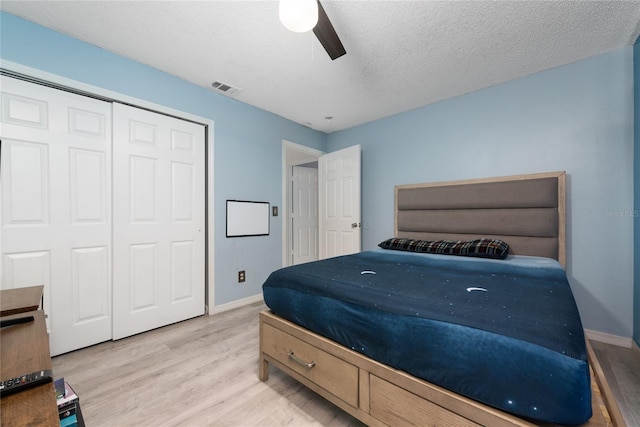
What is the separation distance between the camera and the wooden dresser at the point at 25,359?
599 mm

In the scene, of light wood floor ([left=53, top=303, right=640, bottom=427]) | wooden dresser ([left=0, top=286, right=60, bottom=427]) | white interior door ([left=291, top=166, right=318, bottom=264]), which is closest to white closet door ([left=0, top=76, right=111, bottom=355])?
light wood floor ([left=53, top=303, right=640, bottom=427])

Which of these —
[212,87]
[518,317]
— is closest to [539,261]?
[518,317]

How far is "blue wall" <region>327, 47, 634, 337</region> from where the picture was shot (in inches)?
82.5

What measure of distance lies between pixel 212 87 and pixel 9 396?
2787 millimetres

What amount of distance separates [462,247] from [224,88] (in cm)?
292

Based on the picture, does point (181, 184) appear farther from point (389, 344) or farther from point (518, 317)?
point (518, 317)

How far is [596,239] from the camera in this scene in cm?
219

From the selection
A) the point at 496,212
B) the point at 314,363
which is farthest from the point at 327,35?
the point at 496,212

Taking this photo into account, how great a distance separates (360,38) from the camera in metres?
1.95

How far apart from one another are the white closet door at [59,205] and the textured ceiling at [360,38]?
2.01ft

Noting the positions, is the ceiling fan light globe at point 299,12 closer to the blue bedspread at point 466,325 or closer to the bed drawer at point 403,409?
the blue bedspread at point 466,325

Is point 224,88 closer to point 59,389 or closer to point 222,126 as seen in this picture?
point 222,126

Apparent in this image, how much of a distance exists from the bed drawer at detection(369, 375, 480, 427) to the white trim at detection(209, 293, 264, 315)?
220 centimetres

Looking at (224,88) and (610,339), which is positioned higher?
(224,88)
